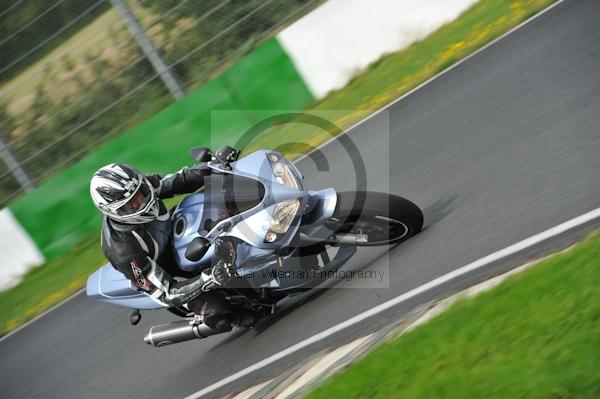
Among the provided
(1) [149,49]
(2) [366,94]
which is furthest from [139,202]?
Answer: (1) [149,49]

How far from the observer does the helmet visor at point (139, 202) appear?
603 cm

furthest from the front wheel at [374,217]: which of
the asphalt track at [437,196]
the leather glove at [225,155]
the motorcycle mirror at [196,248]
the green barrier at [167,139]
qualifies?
the green barrier at [167,139]

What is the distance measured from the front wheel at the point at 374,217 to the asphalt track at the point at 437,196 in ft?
0.66

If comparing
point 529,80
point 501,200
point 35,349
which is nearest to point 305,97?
point 529,80

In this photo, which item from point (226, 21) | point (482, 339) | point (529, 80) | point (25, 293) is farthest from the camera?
point (226, 21)

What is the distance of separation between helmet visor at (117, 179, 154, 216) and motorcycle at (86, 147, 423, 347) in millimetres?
414

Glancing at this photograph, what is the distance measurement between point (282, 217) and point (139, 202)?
111 cm

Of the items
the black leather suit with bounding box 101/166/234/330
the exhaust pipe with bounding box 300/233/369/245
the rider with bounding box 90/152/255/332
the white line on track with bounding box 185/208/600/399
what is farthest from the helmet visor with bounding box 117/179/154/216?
the white line on track with bounding box 185/208/600/399

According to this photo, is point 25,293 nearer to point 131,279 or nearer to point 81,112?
point 81,112

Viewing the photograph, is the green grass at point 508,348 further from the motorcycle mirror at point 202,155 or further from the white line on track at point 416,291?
the motorcycle mirror at point 202,155

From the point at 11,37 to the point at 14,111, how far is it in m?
1.27

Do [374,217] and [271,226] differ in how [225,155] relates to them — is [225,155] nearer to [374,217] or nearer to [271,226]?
[271,226]

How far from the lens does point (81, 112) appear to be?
13141 millimetres

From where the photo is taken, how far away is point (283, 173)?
602 cm
